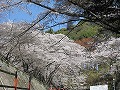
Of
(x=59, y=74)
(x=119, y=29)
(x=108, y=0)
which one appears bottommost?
(x=59, y=74)

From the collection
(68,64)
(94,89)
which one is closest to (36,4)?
(94,89)

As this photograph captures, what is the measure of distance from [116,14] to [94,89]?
12.3 m

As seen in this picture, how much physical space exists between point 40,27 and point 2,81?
25.1 feet

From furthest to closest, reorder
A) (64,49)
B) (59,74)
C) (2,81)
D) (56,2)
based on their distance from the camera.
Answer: (59,74) < (64,49) < (2,81) < (56,2)

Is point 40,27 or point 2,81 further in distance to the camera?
point 2,81

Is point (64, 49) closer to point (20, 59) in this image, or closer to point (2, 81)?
point (20, 59)

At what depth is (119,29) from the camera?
23.7 ft

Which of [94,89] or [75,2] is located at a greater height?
[75,2]

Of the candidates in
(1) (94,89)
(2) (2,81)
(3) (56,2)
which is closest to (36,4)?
(3) (56,2)

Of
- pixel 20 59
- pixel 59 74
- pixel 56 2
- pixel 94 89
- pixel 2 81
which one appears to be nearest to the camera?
pixel 56 2

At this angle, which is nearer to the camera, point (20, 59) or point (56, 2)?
point (56, 2)

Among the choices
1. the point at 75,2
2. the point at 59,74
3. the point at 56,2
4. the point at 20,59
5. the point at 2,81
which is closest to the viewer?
the point at 75,2

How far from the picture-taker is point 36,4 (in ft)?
23.6

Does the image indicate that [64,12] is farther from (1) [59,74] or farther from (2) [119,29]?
(1) [59,74]
